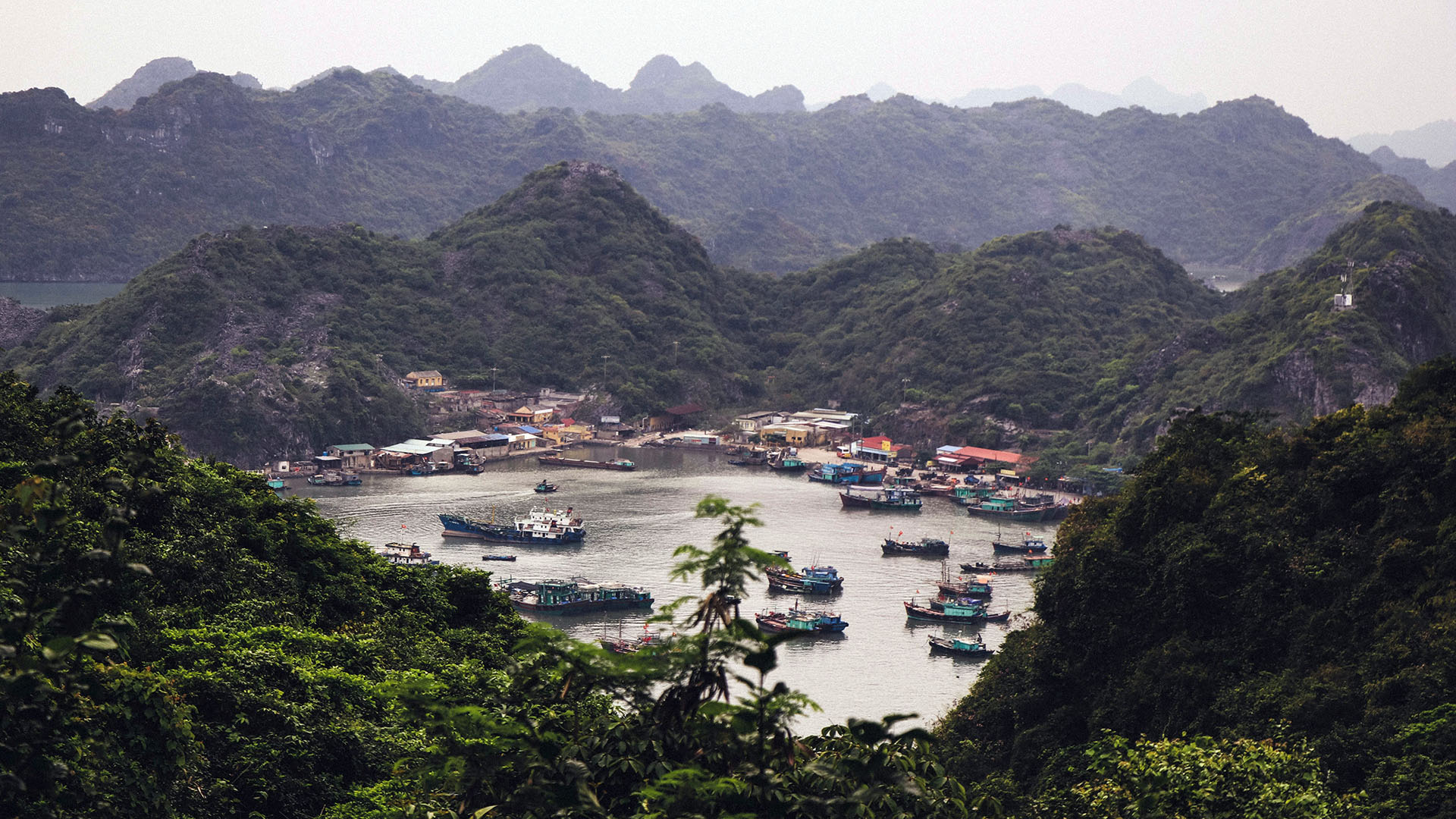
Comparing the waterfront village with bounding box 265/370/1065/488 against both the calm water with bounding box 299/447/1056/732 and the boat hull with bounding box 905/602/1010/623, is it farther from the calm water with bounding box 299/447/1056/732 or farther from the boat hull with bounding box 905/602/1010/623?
the boat hull with bounding box 905/602/1010/623

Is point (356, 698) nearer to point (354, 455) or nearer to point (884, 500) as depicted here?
point (884, 500)

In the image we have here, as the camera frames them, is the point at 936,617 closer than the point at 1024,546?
Yes

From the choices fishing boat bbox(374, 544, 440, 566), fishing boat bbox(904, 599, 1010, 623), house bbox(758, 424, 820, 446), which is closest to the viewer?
fishing boat bbox(904, 599, 1010, 623)

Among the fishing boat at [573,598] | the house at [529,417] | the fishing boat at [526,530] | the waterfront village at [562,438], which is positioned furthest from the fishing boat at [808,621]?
the house at [529,417]

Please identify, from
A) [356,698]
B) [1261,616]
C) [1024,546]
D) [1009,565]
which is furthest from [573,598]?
Result: [356,698]

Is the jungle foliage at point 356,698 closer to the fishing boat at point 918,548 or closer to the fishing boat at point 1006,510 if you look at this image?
the fishing boat at point 918,548

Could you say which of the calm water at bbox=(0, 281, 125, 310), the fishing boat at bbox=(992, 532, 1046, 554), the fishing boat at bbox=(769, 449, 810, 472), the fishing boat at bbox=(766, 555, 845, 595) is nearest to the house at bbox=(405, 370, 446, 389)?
the fishing boat at bbox=(769, 449, 810, 472)
